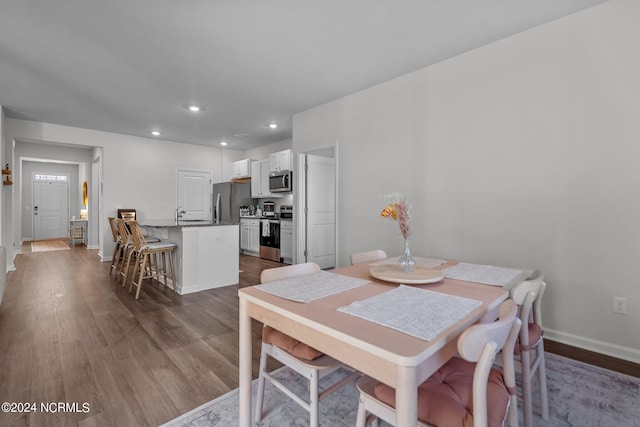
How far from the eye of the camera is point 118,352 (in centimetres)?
227

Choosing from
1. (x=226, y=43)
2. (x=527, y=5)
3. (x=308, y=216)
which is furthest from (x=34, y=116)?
(x=527, y=5)

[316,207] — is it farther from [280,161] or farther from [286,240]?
[280,161]

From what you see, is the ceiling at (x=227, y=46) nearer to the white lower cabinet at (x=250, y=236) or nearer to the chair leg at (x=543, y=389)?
the chair leg at (x=543, y=389)

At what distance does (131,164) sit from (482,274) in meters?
6.90

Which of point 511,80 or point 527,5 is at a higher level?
point 527,5

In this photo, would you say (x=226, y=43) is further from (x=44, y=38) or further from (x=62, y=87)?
(x=62, y=87)

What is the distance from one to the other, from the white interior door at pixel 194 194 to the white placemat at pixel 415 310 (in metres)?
6.68

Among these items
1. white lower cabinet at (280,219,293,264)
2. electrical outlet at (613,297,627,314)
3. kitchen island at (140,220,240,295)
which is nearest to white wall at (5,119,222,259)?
kitchen island at (140,220,240,295)

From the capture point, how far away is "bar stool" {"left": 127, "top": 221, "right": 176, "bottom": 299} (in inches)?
146

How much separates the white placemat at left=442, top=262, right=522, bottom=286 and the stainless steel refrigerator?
5.77 m

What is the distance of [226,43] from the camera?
2715 mm

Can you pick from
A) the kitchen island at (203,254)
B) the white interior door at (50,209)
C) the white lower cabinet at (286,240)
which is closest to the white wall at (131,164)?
the kitchen island at (203,254)

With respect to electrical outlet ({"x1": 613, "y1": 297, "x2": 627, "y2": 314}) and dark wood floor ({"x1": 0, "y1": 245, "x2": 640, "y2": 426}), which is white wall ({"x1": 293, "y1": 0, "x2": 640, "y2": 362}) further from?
dark wood floor ({"x1": 0, "y1": 245, "x2": 640, "y2": 426})

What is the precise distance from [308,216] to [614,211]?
3.62 m
